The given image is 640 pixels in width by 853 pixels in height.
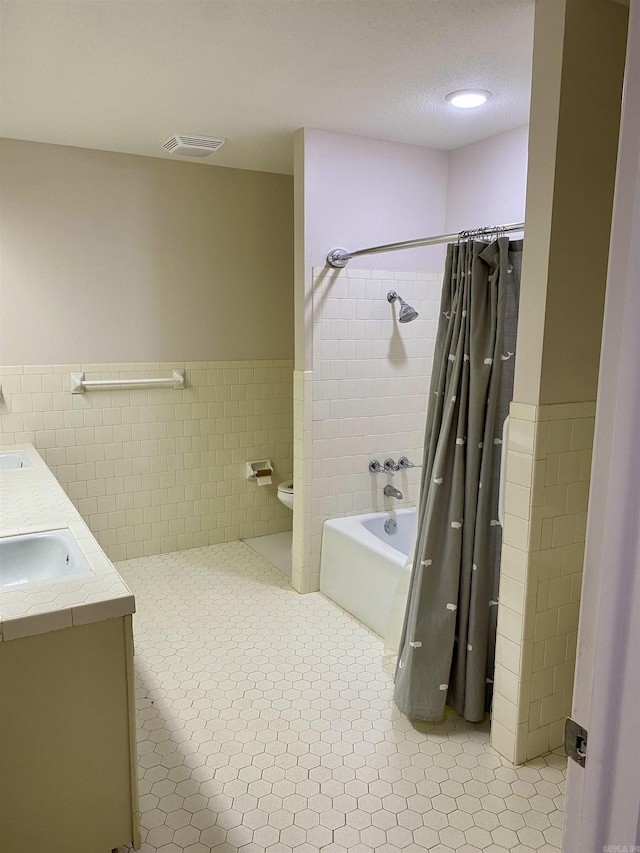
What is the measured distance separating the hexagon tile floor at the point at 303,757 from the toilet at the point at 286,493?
0.86 m

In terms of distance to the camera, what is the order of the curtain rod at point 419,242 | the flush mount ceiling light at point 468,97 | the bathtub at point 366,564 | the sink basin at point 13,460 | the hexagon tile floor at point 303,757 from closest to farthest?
the hexagon tile floor at point 303,757
the curtain rod at point 419,242
the flush mount ceiling light at point 468,97
the bathtub at point 366,564
the sink basin at point 13,460

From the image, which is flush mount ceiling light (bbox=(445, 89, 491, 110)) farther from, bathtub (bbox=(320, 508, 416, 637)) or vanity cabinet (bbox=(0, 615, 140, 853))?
vanity cabinet (bbox=(0, 615, 140, 853))

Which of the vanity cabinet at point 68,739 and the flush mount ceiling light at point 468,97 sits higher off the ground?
the flush mount ceiling light at point 468,97

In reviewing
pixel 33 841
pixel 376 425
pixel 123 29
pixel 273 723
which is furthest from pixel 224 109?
pixel 33 841

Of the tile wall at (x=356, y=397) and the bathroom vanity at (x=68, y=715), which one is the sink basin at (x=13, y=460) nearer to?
the tile wall at (x=356, y=397)

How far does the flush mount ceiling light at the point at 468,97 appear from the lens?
2.65 m

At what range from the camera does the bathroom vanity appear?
154cm

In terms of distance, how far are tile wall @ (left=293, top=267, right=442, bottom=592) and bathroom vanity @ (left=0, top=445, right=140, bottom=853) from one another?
5.71 ft

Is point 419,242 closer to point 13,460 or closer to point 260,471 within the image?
point 260,471

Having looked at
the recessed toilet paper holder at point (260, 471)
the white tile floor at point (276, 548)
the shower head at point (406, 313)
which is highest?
the shower head at point (406, 313)

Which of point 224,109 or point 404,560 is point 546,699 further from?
point 224,109

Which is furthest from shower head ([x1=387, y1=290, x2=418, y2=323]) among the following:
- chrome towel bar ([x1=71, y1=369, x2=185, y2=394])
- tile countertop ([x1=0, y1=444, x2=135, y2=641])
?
tile countertop ([x1=0, y1=444, x2=135, y2=641])

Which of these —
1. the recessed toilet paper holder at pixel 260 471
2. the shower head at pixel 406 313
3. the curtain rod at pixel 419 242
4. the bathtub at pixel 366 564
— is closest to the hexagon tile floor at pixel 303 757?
the bathtub at pixel 366 564

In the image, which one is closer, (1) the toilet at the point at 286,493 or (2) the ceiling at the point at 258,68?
(2) the ceiling at the point at 258,68
